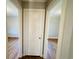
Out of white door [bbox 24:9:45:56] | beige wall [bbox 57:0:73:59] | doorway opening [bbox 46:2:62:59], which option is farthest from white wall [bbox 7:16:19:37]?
doorway opening [bbox 46:2:62:59]

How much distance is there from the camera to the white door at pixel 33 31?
451 cm

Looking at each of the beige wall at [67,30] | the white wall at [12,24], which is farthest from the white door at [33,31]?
the beige wall at [67,30]

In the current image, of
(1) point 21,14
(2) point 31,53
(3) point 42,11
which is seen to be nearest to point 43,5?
(3) point 42,11

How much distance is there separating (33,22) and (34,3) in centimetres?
79

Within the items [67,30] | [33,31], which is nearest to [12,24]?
[33,31]

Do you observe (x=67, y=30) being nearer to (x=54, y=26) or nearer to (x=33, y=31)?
(x=54, y=26)

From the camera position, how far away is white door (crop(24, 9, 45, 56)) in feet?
14.8

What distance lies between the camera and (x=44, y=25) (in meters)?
4.43

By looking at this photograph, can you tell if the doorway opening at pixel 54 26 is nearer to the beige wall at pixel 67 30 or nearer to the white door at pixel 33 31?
the white door at pixel 33 31

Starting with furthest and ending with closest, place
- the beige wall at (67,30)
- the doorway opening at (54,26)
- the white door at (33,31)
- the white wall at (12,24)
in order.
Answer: the white door at (33,31), the doorway opening at (54,26), the white wall at (12,24), the beige wall at (67,30)

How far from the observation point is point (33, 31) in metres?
4.61
